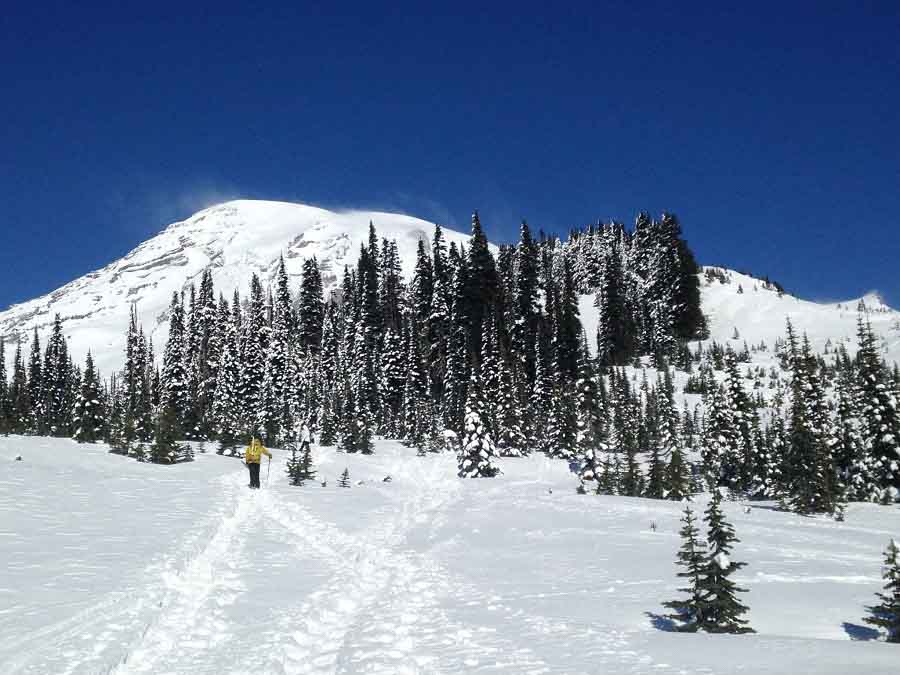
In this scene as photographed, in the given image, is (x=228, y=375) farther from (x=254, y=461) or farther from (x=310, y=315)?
(x=254, y=461)

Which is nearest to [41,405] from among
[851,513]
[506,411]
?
[506,411]

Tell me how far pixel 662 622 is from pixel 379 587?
4740 mm

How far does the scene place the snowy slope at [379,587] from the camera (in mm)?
7000

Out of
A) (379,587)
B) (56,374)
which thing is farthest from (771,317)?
(379,587)

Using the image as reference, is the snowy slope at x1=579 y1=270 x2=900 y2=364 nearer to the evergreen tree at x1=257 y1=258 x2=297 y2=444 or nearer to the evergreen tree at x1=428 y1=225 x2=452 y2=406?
the evergreen tree at x1=428 y1=225 x2=452 y2=406

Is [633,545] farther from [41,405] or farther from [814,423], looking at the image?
[41,405]

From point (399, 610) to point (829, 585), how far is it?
25.5ft

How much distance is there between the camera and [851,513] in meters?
31.2

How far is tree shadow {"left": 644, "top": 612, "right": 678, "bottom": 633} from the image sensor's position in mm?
8608

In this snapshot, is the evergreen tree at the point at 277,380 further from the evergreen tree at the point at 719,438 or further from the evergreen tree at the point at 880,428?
the evergreen tree at the point at 880,428

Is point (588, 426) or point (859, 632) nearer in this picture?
point (859, 632)

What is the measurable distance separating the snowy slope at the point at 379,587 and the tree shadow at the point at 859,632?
0.04m

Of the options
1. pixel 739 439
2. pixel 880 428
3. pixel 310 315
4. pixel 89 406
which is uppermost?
pixel 310 315

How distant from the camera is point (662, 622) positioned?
29.3 ft
